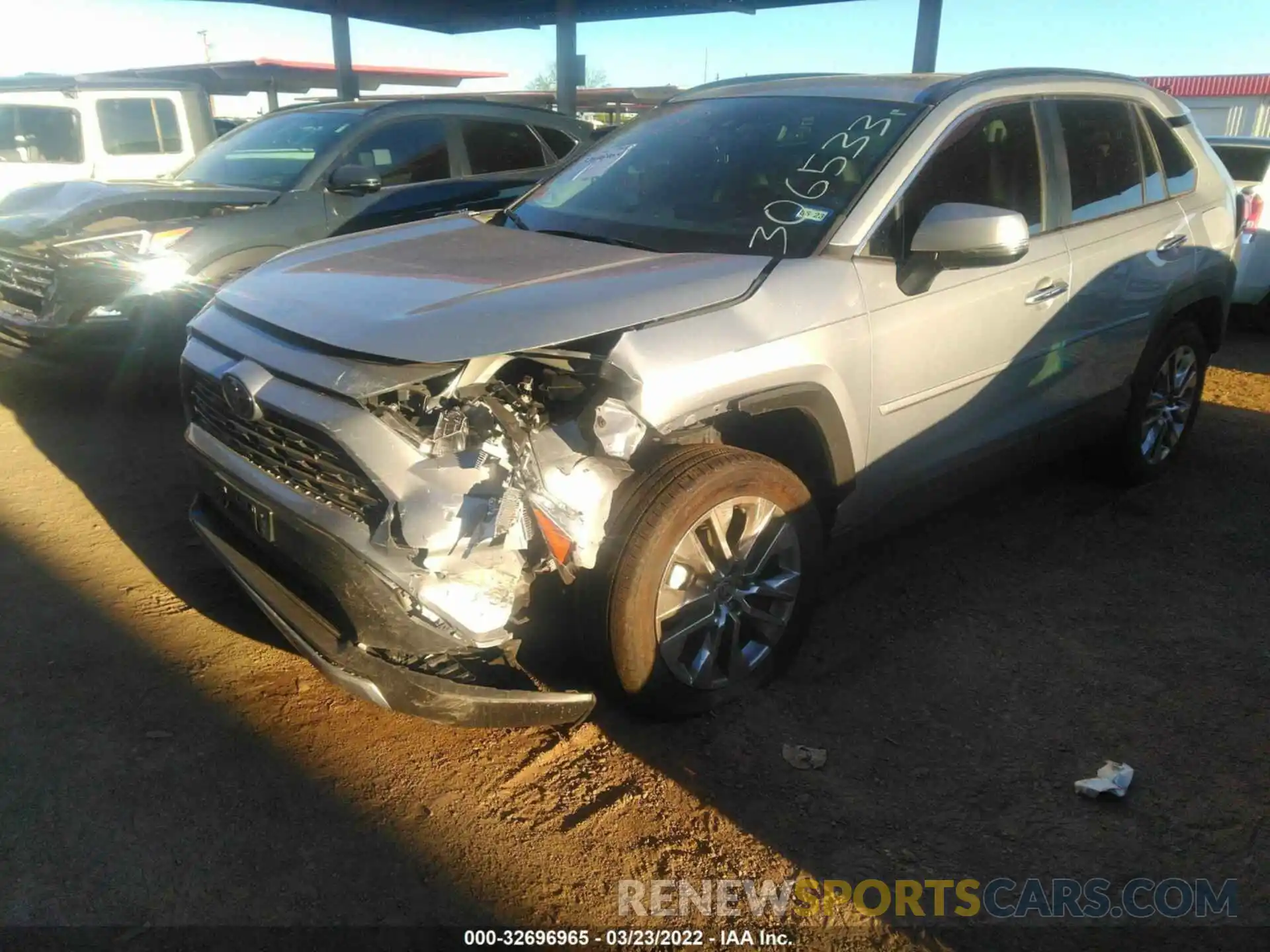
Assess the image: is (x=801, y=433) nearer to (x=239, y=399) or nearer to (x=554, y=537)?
(x=554, y=537)

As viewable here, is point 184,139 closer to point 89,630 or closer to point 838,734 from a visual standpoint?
point 89,630

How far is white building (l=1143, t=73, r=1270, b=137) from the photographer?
28047mm

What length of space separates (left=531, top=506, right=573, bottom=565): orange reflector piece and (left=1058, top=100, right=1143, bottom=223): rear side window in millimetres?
2698

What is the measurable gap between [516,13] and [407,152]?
11.9 metres

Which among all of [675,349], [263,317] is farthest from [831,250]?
[263,317]

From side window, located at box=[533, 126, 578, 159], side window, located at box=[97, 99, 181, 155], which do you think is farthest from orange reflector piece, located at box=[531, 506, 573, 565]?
side window, located at box=[97, 99, 181, 155]

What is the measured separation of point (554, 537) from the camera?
251 cm

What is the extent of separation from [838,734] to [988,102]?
236 cm

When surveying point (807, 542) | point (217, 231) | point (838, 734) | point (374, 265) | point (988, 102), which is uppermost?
point (988, 102)

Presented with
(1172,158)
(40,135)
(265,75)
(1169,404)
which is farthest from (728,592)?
(265,75)

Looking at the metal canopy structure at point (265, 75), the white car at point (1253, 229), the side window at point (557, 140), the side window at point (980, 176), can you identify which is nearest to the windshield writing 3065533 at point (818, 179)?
the side window at point (980, 176)

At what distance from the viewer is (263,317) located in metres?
2.83

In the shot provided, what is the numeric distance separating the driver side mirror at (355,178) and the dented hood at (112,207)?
46cm

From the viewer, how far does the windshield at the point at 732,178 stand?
10.6 ft
